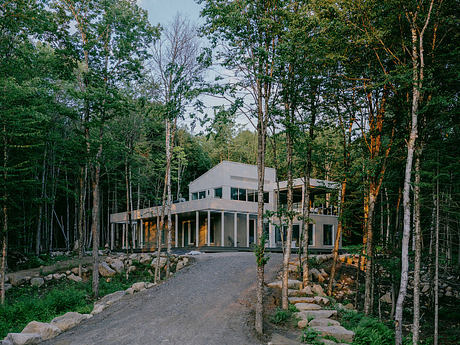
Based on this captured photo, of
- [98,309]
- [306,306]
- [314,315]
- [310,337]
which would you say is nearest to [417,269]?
[314,315]

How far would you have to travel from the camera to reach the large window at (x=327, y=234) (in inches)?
1041

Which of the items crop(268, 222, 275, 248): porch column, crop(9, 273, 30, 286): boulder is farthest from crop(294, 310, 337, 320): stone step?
crop(268, 222, 275, 248): porch column

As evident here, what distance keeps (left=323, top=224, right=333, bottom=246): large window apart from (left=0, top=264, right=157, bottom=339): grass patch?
1596 centimetres

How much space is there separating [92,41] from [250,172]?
626 inches

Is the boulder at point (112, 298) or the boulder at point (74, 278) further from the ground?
the boulder at point (112, 298)

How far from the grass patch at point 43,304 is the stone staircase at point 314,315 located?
594 cm

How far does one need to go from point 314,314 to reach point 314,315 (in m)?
0.06

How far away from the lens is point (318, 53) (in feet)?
31.9

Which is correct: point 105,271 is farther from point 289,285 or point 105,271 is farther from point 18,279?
point 289,285

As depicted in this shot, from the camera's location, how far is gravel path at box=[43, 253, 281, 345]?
25.1 feet

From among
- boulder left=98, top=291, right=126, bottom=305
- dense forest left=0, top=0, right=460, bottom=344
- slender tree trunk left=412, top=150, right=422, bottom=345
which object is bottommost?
boulder left=98, top=291, right=126, bottom=305

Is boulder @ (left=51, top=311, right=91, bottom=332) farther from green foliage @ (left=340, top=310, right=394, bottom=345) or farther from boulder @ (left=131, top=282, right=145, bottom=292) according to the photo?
green foliage @ (left=340, top=310, right=394, bottom=345)

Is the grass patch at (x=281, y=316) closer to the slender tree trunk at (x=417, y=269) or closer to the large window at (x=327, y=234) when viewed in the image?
the slender tree trunk at (x=417, y=269)

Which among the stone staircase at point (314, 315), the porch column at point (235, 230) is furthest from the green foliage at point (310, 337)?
the porch column at point (235, 230)
